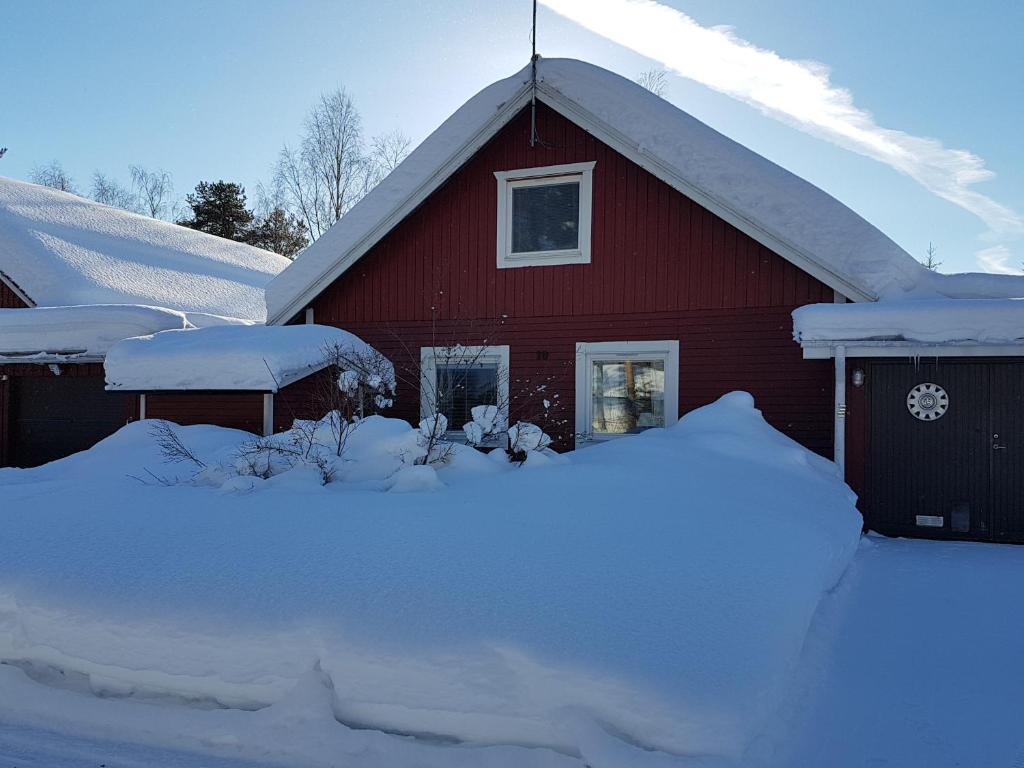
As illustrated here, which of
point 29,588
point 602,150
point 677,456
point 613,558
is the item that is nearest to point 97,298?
point 602,150

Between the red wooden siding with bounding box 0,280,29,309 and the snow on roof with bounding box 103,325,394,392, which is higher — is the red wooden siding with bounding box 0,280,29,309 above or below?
above

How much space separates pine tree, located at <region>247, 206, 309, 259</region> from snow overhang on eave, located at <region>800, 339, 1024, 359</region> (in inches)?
1120

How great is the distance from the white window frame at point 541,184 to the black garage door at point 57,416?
7.61 meters

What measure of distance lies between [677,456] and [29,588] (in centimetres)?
474

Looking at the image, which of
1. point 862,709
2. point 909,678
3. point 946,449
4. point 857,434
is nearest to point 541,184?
point 857,434

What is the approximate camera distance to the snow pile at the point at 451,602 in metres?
3.05

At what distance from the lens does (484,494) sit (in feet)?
16.5

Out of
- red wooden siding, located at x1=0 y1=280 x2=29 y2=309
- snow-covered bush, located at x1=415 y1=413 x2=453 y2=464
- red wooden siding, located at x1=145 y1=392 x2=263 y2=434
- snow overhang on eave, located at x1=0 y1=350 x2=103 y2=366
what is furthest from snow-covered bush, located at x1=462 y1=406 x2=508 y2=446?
red wooden siding, located at x1=0 y1=280 x2=29 y2=309

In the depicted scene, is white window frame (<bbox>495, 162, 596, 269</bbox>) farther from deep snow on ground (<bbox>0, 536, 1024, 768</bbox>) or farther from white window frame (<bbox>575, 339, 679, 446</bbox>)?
deep snow on ground (<bbox>0, 536, 1024, 768</bbox>)

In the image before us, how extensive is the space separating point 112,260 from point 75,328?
19.2 ft

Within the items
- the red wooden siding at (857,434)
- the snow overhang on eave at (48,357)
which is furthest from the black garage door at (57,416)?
the red wooden siding at (857,434)

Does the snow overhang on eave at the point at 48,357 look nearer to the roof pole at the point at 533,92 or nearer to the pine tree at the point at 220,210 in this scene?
the roof pole at the point at 533,92

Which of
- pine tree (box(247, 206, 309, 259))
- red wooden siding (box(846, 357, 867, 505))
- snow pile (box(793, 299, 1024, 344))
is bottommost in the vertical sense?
red wooden siding (box(846, 357, 867, 505))

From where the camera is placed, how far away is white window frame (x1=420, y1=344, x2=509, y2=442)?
Result: 32.0 ft
